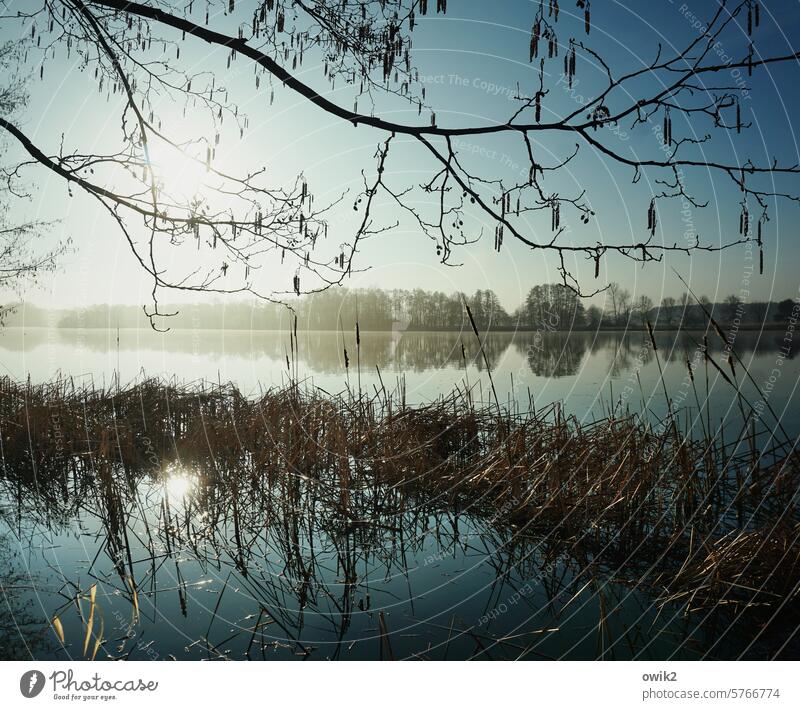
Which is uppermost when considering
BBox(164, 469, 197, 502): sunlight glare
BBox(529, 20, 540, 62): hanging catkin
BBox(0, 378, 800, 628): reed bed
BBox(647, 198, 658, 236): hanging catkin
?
BBox(529, 20, 540, 62): hanging catkin

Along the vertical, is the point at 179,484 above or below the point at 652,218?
below

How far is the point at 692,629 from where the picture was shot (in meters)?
2.87

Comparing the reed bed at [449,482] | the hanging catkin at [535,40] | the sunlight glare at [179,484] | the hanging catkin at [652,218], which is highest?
the hanging catkin at [535,40]

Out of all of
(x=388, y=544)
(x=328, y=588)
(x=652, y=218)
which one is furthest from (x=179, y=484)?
(x=652, y=218)

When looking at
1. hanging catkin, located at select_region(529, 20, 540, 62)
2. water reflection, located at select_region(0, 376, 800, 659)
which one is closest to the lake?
water reflection, located at select_region(0, 376, 800, 659)

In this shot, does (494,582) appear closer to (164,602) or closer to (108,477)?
(164,602)

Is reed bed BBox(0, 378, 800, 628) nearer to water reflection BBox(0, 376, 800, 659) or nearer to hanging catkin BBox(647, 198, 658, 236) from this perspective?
water reflection BBox(0, 376, 800, 659)

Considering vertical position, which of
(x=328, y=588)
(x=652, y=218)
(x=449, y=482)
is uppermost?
(x=652, y=218)

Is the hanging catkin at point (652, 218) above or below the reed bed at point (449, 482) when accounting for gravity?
above

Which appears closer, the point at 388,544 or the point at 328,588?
the point at 328,588

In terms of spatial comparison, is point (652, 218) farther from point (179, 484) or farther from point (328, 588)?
point (179, 484)

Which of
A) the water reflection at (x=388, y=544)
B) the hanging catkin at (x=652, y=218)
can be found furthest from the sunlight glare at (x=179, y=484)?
the hanging catkin at (x=652, y=218)

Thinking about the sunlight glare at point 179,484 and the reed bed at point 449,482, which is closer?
the reed bed at point 449,482

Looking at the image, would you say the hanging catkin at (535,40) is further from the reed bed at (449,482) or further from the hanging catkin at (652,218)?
the reed bed at (449,482)
